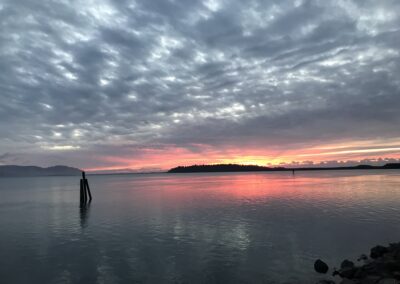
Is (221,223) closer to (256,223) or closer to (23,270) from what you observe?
(256,223)

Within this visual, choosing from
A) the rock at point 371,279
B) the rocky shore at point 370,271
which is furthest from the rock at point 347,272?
the rock at point 371,279

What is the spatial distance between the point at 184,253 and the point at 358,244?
12866 millimetres

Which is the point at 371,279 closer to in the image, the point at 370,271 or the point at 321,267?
the point at 370,271

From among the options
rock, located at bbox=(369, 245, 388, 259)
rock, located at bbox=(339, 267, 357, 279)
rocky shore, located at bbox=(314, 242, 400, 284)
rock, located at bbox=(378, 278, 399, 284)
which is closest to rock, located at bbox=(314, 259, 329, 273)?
rocky shore, located at bbox=(314, 242, 400, 284)

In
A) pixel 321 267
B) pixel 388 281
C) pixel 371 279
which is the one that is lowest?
pixel 321 267

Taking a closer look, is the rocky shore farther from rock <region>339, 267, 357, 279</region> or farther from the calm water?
the calm water

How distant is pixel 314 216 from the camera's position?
35.2 metres

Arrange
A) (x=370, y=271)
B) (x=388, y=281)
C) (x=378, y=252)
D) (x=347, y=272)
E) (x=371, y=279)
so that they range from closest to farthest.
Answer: (x=388, y=281), (x=371, y=279), (x=370, y=271), (x=347, y=272), (x=378, y=252)

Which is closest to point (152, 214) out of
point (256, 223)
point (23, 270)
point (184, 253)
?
point (256, 223)

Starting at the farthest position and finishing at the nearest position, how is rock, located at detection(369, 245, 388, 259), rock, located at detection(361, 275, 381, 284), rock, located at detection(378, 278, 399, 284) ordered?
rock, located at detection(369, 245, 388, 259)
rock, located at detection(361, 275, 381, 284)
rock, located at detection(378, 278, 399, 284)

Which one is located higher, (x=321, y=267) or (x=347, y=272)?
(x=321, y=267)

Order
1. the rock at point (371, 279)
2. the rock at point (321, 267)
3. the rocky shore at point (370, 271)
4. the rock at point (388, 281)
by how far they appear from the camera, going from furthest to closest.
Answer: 1. the rock at point (321, 267)
2. the rocky shore at point (370, 271)
3. the rock at point (371, 279)
4. the rock at point (388, 281)

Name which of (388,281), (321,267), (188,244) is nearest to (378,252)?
(321,267)

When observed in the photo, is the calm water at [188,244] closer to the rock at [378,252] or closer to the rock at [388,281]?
the rock at [378,252]
